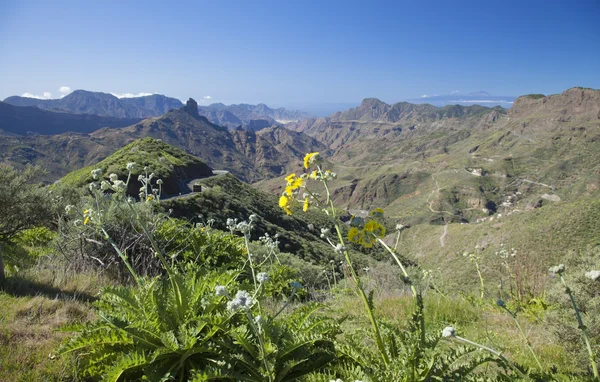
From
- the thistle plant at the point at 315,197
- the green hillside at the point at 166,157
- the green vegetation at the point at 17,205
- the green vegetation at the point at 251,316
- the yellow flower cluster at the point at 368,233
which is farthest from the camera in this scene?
the green hillside at the point at 166,157

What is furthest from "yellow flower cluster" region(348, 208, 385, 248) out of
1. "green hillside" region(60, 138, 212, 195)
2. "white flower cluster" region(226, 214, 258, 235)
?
"green hillside" region(60, 138, 212, 195)

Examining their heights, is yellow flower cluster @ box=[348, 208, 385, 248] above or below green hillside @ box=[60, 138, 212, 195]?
above

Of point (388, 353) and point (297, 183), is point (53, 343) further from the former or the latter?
point (388, 353)

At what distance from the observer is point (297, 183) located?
9.68 ft

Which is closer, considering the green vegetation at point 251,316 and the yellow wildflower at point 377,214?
the green vegetation at point 251,316

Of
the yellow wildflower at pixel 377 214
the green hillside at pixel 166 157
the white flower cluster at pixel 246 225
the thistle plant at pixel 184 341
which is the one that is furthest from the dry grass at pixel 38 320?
the green hillside at pixel 166 157

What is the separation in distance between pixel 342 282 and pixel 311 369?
6.53 metres

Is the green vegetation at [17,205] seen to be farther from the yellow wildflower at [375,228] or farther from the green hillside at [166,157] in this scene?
the green hillside at [166,157]

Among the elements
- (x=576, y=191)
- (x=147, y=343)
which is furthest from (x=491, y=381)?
(x=576, y=191)

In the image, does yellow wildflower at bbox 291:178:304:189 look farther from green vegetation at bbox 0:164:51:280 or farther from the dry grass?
green vegetation at bbox 0:164:51:280

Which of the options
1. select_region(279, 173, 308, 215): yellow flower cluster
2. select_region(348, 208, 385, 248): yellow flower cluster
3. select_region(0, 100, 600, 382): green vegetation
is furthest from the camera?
select_region(279, 173, 308, 215): yellow flower cluster

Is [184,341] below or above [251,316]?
below

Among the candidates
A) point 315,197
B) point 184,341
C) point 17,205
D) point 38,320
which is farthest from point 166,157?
point 315,197

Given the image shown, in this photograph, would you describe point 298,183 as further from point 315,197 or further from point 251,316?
point 251,316
